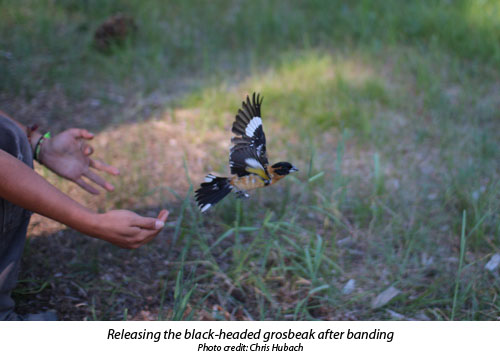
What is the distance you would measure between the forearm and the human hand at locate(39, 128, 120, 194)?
51 cm

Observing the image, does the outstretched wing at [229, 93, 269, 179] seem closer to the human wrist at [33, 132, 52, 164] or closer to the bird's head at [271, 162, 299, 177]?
the bird's head at [271, 162, 299, 177]

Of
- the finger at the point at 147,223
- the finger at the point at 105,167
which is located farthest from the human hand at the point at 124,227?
the finger at the point at 105,167

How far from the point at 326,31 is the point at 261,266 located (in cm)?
276

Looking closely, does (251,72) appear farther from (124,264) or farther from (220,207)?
(124,264)

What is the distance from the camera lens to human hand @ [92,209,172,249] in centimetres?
141

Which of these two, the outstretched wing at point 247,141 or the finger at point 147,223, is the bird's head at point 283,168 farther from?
the finger at point 147,223

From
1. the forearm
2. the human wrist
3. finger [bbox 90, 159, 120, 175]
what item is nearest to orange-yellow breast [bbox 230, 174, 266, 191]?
the forearm

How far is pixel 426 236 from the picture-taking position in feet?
7.33

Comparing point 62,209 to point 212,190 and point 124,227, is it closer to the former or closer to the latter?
point 124,227

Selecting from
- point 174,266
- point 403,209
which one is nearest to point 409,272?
point 403,209

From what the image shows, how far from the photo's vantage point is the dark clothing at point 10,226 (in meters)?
1.55

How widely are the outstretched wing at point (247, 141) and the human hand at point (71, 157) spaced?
63 cm

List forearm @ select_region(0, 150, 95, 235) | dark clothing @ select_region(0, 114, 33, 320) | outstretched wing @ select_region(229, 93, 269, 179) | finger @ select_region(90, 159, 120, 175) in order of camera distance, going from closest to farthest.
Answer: forearm @ select_region(0, 150, 95, 235) → outstretched wing @ select_region(229, 93, 269, 179) → dark clothing @ select_region(0, 114, 33, 320) → finger @ select_region(90, 159, 120, 175)

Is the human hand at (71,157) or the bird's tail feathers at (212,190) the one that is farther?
the human hand at (71,157)
